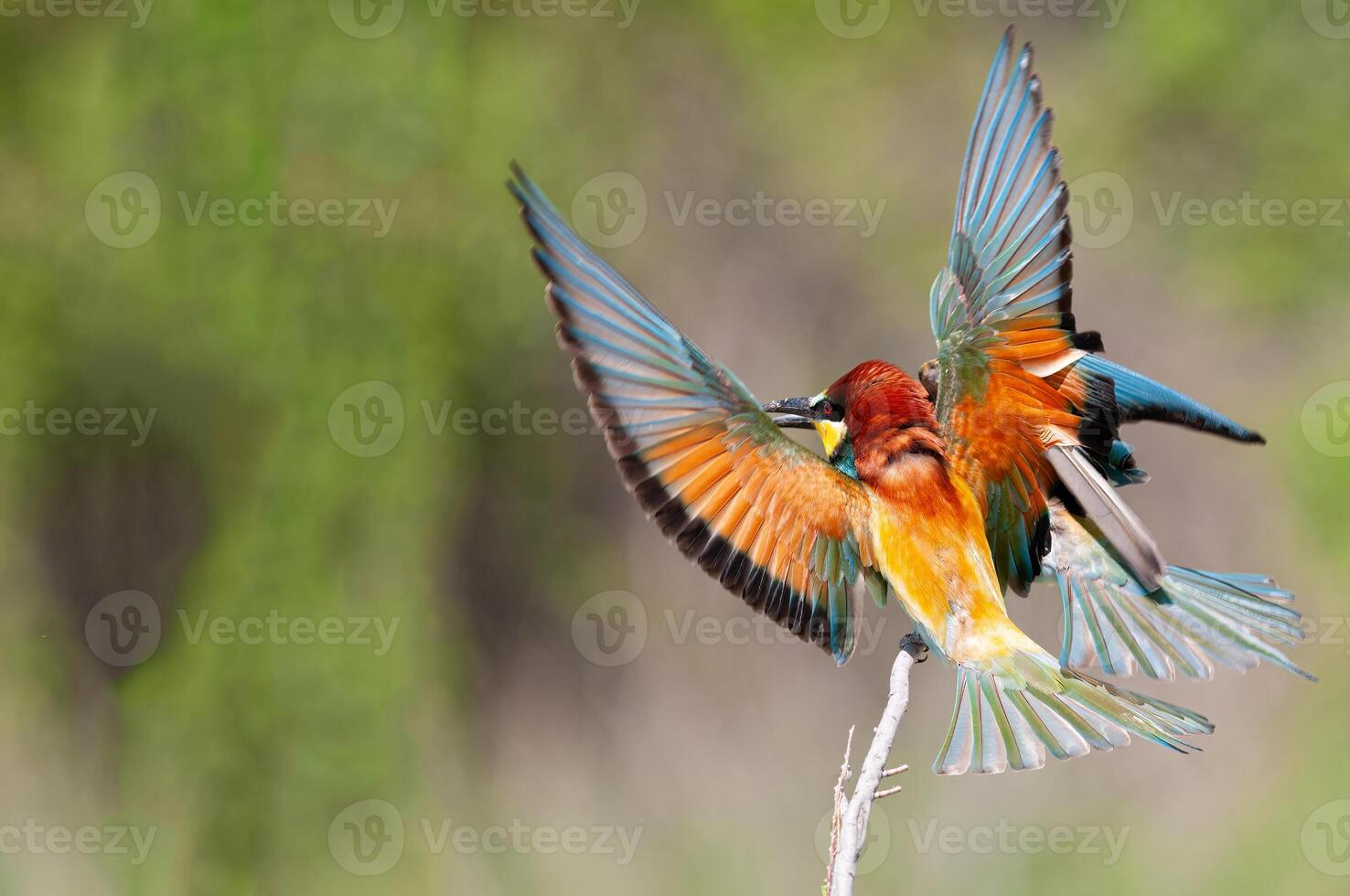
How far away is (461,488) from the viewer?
12.0ft

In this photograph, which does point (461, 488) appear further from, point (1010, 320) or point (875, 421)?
point (1010, 320)

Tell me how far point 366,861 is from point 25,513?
121cm

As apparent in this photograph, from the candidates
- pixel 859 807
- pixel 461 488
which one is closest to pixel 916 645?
pixel 859 807

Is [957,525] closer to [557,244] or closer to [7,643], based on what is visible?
[557,244]

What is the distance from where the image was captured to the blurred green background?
3359mm

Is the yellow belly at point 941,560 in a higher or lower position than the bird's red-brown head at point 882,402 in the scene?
lower

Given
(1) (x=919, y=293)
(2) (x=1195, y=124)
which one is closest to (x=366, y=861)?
(1) (x=919, y=293)

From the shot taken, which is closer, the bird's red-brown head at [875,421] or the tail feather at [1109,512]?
the tail feather at [1109,512]

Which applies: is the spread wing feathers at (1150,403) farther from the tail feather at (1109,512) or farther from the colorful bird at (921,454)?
the tail feather at (1109,512)

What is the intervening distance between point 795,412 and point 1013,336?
43cm

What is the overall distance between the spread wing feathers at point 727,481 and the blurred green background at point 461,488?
1571mm

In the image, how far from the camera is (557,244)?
1.69m

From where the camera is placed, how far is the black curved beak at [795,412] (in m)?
2.07

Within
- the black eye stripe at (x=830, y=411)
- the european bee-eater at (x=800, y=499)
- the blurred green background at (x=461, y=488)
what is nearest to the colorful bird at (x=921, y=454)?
the european bee-eater at (x=800, y=499)
